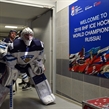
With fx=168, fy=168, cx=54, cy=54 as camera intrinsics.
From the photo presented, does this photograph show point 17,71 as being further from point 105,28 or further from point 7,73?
point 105,28

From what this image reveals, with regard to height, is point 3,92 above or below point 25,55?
below

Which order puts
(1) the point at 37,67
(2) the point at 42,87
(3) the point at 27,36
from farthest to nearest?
(2) the point at 42,87 → (1) the point at 37,67 → (3) the point at 27,36

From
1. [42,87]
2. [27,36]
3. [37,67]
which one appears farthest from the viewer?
[42,87]

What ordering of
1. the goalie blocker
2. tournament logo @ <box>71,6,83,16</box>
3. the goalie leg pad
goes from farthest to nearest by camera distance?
the goalie blocker < tournament logo @ <box>71,6,83,16</box> < the goalie leg pad

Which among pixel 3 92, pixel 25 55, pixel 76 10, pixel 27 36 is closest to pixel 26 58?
pixel 25 55

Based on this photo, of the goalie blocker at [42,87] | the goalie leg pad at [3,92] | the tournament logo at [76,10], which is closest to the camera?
the goalie leg pad at [3,92]

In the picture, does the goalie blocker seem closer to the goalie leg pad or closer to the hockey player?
the hockey player

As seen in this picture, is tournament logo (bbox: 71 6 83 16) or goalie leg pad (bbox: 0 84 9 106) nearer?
goalie leg pad (bbox: 0 84 9 106)

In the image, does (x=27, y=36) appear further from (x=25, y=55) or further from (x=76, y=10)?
(x=76, y=10)

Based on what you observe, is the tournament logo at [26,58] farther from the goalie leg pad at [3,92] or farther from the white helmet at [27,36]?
the goalie leg pad at [3,92]

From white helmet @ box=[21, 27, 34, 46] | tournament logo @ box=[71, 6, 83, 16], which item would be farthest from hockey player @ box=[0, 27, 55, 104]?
tournament logo @ box=[71, 6, 83, 16]

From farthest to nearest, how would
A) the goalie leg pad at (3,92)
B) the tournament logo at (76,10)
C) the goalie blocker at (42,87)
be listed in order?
the goalie blocker at (42,87) → the tournament logo at (76,10) → the goalie leg pad at (3,92)

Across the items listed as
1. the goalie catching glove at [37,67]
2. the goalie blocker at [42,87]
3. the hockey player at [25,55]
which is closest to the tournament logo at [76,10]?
the hockey player at [25,55]

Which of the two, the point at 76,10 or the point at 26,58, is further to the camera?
the point at 76,10
